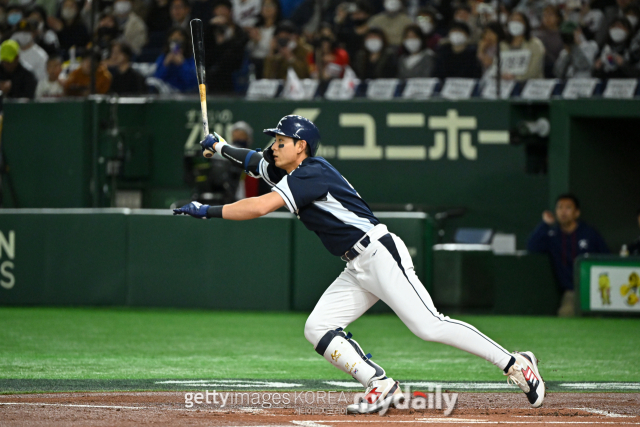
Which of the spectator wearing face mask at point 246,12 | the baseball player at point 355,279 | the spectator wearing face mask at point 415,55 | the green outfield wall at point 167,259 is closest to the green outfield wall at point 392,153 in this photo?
the spectator wearing face mask at point 415,55

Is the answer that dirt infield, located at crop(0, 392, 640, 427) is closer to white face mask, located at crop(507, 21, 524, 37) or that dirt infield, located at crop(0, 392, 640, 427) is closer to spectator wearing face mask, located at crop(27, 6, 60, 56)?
white face mask, located at crop(507, 21, 524, 37)

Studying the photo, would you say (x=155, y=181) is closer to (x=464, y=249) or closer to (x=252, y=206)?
(x=464, y=249)

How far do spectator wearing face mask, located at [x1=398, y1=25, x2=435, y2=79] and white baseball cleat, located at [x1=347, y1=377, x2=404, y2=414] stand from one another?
8.73 metres

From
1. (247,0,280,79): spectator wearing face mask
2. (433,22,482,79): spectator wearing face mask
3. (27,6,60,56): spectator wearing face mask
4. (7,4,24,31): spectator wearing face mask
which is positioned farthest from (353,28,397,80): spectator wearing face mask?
(7,4,24,31): spectator wearing face mask

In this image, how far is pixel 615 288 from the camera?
12.0m

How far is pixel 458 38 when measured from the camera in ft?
45.0

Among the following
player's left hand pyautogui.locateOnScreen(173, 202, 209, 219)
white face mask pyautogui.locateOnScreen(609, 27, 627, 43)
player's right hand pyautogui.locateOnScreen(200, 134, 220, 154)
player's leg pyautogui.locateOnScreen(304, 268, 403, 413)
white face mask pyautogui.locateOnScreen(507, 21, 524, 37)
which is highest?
white face mask pyautogui.locateOnScreen(507, 21, 524, 37)

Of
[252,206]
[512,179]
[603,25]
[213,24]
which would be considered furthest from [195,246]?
[252,206]

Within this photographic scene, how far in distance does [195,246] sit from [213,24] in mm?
3787

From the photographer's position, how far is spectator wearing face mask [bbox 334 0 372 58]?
14.3 metres

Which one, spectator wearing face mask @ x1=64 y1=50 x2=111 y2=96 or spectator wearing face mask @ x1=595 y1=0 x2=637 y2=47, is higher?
spectator wearing face mask @ x1=595 y1=0 x2=637 y2=47

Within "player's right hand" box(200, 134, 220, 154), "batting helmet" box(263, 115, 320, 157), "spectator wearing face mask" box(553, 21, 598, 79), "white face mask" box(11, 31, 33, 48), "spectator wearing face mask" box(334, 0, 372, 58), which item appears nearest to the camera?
"batting helmet" box(263, 115, 320, 157)

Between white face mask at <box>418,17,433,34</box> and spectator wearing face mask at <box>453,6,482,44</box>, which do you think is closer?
spectator wearing face mask at <box>453,6,482,44</box>

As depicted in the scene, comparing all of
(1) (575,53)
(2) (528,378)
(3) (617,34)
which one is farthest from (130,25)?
(2) (528,378)
